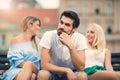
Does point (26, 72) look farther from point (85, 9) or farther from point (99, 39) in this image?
point (85, 9)

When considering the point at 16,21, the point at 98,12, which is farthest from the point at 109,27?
the point at 16,21

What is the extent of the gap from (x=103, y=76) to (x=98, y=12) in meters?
50.2

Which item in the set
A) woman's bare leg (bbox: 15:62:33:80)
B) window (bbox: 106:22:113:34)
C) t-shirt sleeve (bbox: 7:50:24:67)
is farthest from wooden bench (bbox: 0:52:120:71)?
window (bbox: 106:22:113:34)

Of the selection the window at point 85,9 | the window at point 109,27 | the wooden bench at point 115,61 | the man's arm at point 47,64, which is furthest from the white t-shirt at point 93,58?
the window at point 85,9

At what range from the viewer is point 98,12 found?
177ft

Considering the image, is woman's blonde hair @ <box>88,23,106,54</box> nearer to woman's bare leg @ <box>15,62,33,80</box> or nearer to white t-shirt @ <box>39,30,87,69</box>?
white t-shirt @ <box>39,30,87,69</box>

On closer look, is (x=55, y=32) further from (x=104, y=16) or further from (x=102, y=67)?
(x=104, y=16)

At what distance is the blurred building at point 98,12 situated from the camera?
52.5m

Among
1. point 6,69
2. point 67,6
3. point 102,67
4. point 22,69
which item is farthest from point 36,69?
point 67,6

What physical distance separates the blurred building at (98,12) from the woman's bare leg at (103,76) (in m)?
47.8

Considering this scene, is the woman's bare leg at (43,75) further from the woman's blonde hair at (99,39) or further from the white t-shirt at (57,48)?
the woman's blonde hair at (99,39)

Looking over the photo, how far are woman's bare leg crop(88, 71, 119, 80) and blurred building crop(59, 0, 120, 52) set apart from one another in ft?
157

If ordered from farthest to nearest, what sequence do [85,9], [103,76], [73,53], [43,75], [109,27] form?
[85,9] < [109,27] < [103,76] < [73,53] < [43,75]

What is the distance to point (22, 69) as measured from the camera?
→ 395 centimetres
